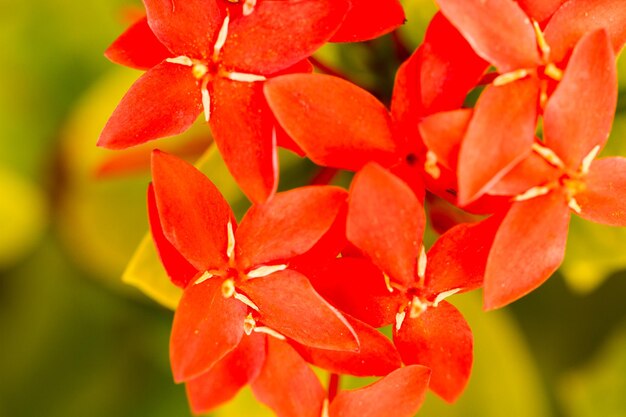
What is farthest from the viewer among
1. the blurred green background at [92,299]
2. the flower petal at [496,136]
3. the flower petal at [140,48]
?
the blurred green background at [92,299]

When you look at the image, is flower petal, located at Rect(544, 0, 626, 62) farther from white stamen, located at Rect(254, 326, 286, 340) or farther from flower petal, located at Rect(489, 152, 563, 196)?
white stamen, located at Rect(254, 326, 286, 340)

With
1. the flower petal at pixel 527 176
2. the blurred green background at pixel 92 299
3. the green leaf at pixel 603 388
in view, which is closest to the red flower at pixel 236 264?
the flower petal at pixel 527 176

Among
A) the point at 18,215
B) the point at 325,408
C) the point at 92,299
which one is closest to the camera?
the point at 325,408

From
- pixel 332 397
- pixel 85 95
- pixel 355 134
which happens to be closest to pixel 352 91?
→ pixel 355 134

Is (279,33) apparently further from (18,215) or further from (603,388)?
(603,388)

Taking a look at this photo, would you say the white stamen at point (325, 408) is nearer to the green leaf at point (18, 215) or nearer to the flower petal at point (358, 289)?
the flower petal at point (358, 289)

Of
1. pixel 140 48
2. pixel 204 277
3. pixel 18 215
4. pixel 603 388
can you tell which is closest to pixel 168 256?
pixel 204 277
